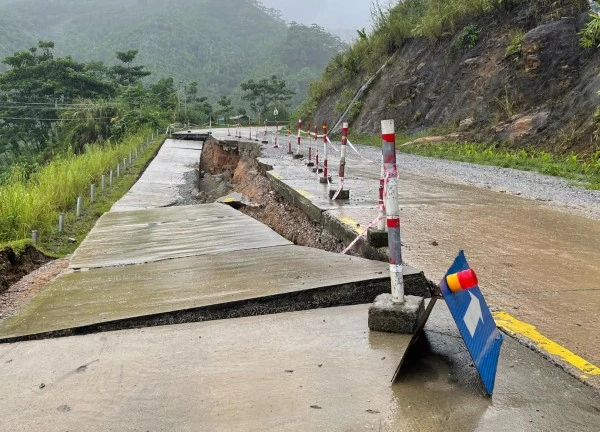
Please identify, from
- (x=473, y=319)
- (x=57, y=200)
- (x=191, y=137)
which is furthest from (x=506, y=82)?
(x=191, y=137)

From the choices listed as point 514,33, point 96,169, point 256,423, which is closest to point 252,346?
point 256,423

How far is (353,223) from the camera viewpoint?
5.29 m

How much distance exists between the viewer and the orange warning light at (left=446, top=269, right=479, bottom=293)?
2252 mm

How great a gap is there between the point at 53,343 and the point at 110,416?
1086 mm

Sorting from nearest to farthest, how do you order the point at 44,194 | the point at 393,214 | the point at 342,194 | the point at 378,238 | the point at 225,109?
the point at 393,214 < the point at 378,238 < the point at 342,194 < the point at 44,194 < the point at 225,109

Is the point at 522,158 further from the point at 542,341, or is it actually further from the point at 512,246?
the point at 542,341

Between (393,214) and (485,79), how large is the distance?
16708 millimetres

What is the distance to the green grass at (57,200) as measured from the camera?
788cm

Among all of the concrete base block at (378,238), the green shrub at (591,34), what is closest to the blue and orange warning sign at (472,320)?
the concrete base block at (378,238)

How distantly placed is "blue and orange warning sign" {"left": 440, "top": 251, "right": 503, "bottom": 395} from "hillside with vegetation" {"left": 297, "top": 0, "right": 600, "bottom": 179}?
7.88 metres

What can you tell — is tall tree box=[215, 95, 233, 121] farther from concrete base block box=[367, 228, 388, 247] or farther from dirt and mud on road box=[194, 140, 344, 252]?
concrete base block box=[367, 228, 388, 247]

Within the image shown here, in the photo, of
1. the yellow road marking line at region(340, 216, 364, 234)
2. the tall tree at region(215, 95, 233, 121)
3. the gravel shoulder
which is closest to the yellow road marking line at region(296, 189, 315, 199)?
the yellow road marking line at region(340, 216, 364, 234)

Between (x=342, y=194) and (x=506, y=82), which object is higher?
(x=506, y=82)

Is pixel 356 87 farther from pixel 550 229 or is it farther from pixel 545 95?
pixel 550 229
